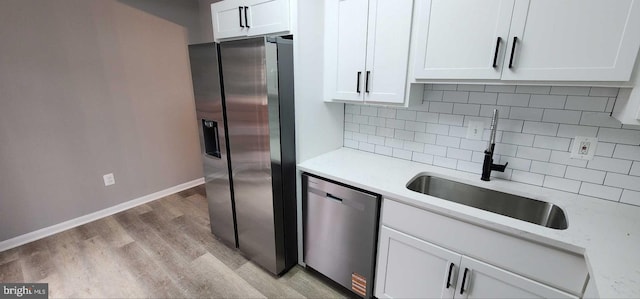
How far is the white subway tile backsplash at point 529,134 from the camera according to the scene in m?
1.26

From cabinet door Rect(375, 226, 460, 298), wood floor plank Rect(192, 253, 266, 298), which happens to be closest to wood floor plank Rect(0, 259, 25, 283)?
wood floor plank Rect(192, 253, 266, 298)

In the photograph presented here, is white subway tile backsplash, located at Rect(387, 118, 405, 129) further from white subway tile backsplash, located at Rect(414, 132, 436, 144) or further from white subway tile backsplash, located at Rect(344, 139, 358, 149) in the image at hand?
white subway tile backsplash, located at Rect(344, 139, 358, 149)

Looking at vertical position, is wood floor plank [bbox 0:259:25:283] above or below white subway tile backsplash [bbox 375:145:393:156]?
below

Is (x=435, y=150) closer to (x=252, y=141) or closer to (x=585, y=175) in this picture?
(x=585, y=175)

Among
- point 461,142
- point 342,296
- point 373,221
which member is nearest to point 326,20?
point 461,142

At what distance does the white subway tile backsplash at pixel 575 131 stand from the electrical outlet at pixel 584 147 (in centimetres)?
2

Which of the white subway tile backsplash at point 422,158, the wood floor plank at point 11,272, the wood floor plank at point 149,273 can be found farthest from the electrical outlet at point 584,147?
the wood floor plank at point 11,272

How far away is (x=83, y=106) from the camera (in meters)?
2.44

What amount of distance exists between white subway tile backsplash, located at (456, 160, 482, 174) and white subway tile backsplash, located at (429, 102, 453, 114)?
344 mm

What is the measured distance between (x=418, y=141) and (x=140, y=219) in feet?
9.21

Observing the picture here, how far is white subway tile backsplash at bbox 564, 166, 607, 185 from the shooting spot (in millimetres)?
1311

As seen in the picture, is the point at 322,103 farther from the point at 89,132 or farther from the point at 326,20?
the point at 89,132

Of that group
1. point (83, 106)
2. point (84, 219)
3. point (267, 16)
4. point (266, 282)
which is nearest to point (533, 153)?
point (267, 16)

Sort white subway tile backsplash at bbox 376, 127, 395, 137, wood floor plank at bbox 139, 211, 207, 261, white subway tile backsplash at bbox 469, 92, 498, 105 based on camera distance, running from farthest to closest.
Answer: wood floor plank at bbox 139, 211, 207, 261
white subway tile backsplash at bbox 376, 127, 395, 137
white subway tile backsplash at bbox 469, 92, 498, 105
